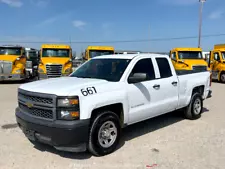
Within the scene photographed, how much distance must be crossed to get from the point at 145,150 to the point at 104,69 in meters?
1.85

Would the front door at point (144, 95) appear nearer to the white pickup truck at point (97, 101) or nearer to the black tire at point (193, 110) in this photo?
the white pickup truck at point (97, 101)

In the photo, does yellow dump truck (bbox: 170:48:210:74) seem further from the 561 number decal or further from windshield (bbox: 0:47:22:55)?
the 561 number decal

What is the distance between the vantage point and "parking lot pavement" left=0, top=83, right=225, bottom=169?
3967mm

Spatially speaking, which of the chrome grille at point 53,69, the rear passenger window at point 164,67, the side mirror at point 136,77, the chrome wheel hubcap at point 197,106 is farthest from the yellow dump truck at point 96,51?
the side mirror at point 136,77

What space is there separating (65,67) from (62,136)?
11216 mm

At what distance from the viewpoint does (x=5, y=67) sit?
48.2ft

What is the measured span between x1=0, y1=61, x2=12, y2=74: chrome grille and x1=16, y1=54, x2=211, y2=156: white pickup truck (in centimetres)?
1070

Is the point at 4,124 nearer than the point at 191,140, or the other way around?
the point at 191,140

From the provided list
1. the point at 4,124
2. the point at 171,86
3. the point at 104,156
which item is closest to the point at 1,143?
the point at 4,124

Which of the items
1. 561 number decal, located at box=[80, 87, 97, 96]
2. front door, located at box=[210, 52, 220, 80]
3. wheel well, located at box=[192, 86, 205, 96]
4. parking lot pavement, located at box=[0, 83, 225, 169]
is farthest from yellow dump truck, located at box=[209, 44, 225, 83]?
561 number decal, located at box=[80, 87, 97, 96]

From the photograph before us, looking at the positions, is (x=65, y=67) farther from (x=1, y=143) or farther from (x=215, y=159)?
(x=215, y=159)

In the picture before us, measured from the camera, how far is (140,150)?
4543mm

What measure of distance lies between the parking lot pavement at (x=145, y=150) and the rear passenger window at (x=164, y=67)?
1347 millimetres

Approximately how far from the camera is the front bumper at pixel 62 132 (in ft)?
12.4
